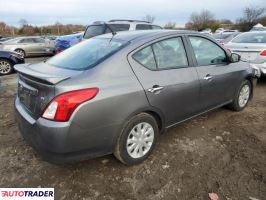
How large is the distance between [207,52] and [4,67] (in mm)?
8204

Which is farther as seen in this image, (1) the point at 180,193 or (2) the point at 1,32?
(2) the point at 1,32

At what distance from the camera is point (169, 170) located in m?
2.99

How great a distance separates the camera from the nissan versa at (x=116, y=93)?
241 centimetres

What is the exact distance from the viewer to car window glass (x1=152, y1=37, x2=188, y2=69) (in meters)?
3.13

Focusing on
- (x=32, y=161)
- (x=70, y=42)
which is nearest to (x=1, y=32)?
(x=70, y=42)

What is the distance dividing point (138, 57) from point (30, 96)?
4.19 ft

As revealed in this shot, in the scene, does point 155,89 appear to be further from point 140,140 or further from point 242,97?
point 242,97

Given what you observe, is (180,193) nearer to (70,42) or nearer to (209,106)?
(209,106)

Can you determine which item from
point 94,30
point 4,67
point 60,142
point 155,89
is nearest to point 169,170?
point 155,89

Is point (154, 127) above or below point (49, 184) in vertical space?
above

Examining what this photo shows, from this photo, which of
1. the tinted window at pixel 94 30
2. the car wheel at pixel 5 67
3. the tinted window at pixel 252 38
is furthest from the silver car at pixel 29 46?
the tinted window at pixel 252 38

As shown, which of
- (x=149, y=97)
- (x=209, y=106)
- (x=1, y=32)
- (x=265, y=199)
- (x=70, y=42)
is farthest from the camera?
(x=1, y=32)

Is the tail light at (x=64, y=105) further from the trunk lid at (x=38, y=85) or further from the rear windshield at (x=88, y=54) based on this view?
the rear windshield at (x=88, y=54)

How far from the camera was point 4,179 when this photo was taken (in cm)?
286
